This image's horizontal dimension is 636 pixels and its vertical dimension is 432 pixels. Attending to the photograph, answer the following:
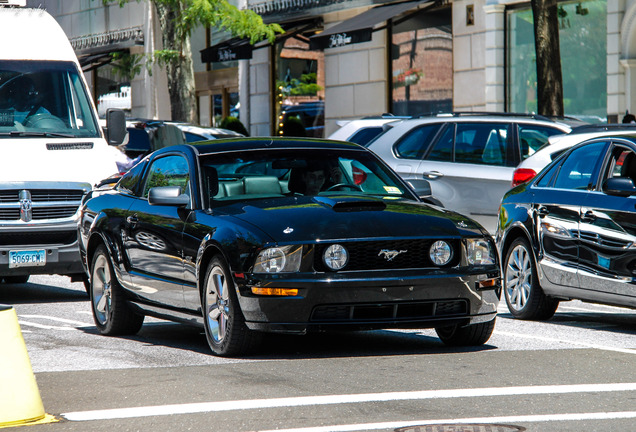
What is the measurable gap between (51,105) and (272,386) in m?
7.21

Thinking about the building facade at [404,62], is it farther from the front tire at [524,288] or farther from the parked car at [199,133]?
the front tire at [524,288]

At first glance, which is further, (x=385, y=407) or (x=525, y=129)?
(x=525, y=129)

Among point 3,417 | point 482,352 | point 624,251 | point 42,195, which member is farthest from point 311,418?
point 42,195

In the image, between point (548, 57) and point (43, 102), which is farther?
point (548, 57)

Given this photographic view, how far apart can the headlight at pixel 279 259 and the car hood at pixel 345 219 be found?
6cm

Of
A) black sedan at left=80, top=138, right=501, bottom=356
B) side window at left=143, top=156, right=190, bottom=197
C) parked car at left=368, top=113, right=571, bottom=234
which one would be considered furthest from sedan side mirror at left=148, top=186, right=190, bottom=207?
parked car at left=368, top=113, right=571, bottom=234

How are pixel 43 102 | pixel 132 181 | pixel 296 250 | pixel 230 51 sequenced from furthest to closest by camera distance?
pixel 230 51
pixel 43 102
pixel 132 181
pixel 296 250

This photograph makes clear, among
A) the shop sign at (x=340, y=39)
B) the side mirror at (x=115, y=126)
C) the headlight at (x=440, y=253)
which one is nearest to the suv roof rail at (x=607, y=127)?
the headlight at (x=440, y=253)

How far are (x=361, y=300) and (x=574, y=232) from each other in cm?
268

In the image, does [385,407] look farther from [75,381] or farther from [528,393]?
[75,381]

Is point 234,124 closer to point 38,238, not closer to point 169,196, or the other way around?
point 38,238

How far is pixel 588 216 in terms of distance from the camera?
9.61 metres

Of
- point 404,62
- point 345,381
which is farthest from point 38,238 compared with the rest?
point 404,62

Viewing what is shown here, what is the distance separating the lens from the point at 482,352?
830 centimetres
